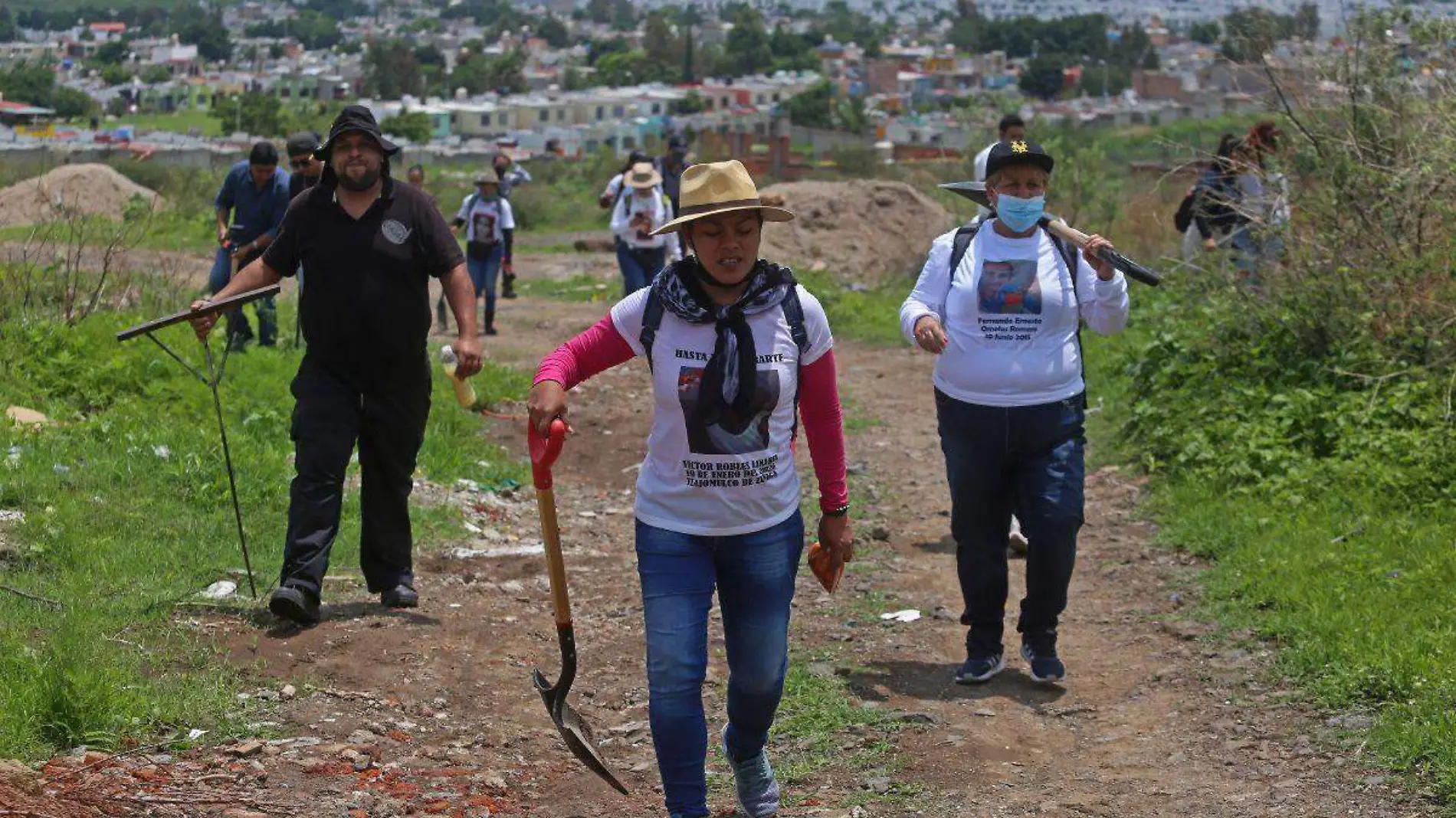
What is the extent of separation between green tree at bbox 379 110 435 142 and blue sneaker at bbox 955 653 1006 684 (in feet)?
255

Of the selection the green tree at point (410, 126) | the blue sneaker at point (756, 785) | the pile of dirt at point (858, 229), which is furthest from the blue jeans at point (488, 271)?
the green tree at point (410, 126)

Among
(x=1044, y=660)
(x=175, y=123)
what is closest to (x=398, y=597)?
(x=1044, y=660)

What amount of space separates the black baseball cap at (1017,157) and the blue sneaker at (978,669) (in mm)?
1858

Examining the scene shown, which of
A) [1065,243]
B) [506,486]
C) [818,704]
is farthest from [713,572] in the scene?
[506,486]

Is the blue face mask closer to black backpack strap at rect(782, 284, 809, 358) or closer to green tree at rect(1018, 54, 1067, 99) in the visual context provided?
black backpack strap at rect(782, 284, 809, 358)

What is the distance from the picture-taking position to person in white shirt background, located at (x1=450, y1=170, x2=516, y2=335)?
16.5 m

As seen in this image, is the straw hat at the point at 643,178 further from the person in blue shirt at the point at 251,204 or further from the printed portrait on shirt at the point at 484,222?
the person in blue shirt at the point at 251,204

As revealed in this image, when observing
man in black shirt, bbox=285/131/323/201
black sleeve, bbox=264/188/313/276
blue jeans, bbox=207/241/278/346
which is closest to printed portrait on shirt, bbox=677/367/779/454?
black sleeve, bbox=264/188/313/276

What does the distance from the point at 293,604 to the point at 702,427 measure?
256 centimetres

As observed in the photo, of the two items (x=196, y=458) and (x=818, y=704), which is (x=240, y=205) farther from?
(x=818, y=704)

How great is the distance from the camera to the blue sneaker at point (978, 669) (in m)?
6.84

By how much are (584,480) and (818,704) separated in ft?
14.9

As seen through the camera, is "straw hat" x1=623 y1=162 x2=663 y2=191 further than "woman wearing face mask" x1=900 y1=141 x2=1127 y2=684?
Yes

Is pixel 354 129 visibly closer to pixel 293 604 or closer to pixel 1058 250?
pixel 293 604
